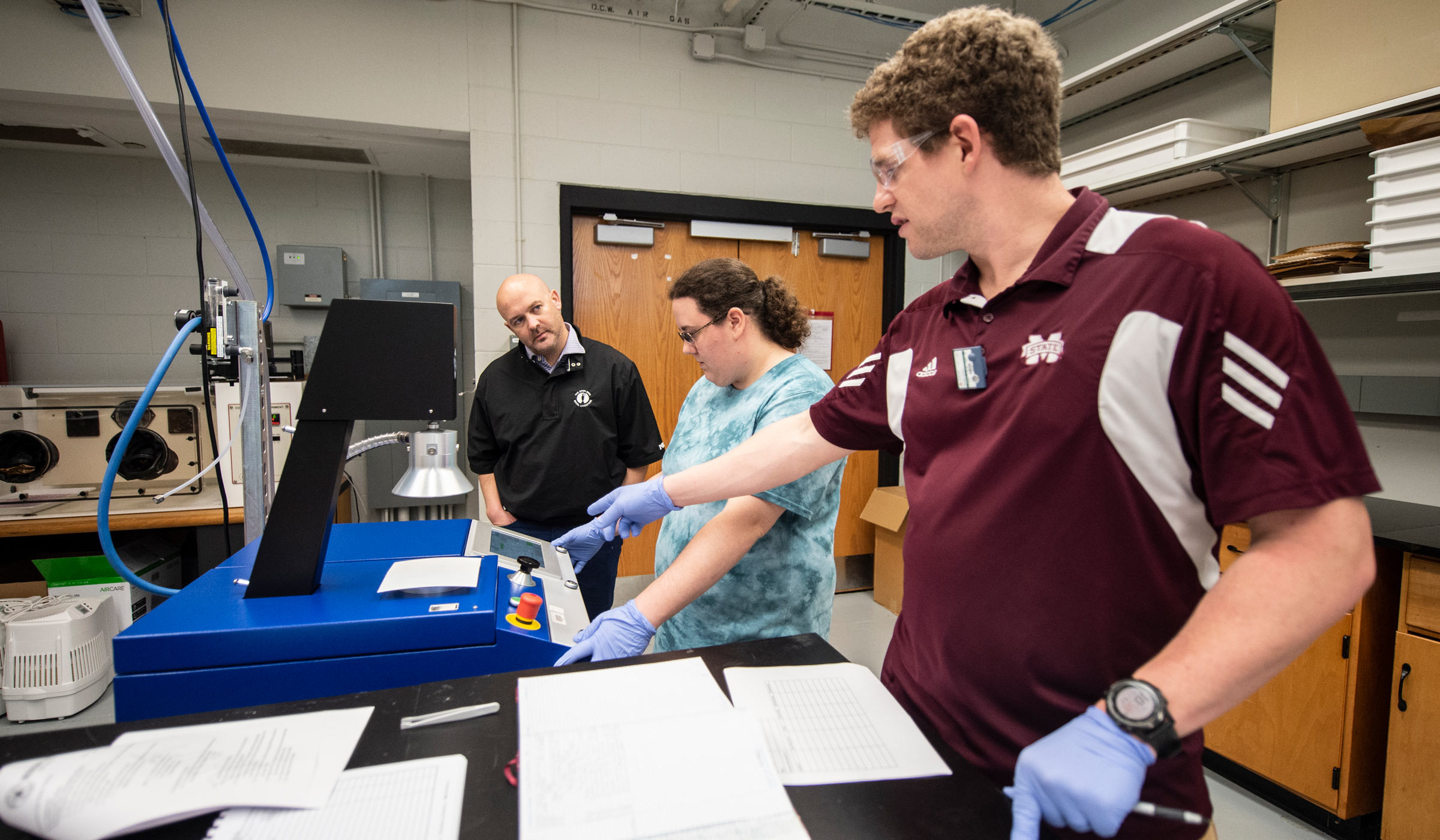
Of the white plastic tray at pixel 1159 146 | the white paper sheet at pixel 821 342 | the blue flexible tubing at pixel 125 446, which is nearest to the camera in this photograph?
the blue flexible tubing at pixel 125 446

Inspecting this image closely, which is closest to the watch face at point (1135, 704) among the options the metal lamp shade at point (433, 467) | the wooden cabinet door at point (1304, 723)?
the metal lamp shade at point (433, 467)

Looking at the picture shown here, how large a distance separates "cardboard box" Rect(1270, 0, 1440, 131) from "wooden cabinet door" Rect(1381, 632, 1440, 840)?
1.39 m

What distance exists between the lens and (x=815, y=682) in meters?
0.75

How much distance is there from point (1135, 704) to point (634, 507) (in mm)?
857

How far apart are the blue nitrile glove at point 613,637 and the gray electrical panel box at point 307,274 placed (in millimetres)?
3118

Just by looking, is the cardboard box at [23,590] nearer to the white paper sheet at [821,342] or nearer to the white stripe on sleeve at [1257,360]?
the white paper sheet at [821,342]

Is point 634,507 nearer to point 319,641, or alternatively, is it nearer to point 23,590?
point 319,641

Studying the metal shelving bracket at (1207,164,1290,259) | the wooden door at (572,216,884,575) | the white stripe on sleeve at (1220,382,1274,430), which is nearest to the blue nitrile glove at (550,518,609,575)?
the white stripe on sleeve at (1220,382,1274,430)

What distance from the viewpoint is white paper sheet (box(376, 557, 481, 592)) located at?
2.97 feet

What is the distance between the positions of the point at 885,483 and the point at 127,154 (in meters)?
4.30

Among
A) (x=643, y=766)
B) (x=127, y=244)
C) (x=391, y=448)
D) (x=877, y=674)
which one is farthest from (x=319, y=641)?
(x=127, y=244)

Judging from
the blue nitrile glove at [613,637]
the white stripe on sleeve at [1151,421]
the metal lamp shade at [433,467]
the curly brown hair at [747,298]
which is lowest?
the blue nitrile glove at [613,637]

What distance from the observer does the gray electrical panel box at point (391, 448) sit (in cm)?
317

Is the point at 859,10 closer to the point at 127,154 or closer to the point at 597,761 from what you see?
the point at 597,761
